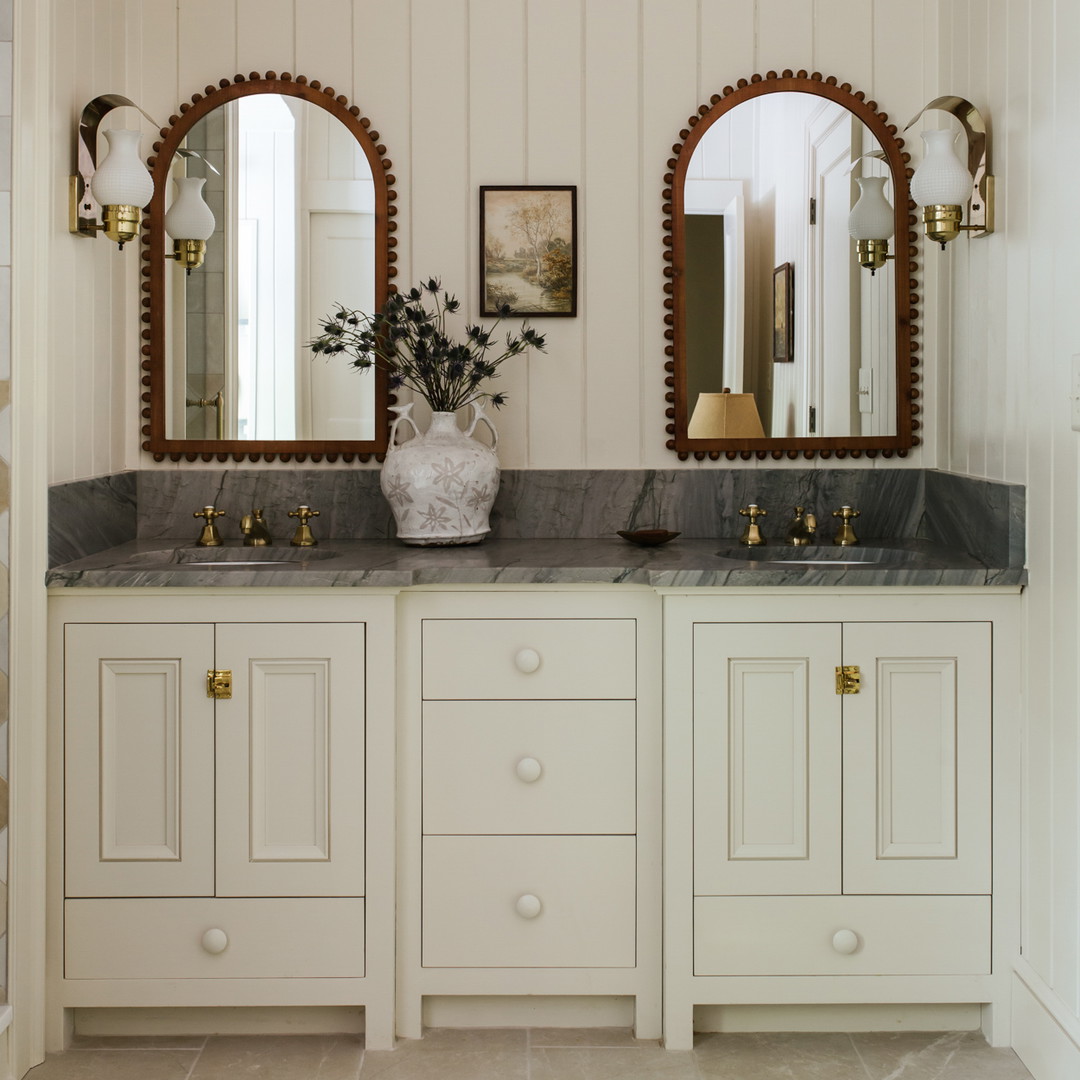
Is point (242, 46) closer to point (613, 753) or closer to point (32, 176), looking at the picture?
point (32, 176)

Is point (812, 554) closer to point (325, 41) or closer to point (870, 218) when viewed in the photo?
point (870, 218)

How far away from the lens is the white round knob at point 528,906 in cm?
214

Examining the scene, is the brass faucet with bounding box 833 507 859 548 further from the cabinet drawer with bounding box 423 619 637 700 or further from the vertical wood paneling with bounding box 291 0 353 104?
the vertical wood paneling with bounding box 291 0 353 104

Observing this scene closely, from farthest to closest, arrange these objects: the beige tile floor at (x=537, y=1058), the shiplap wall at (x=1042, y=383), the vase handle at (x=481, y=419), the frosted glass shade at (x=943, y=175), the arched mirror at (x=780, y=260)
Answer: the arched mirror at (x=780, y=260) → the vase handle at (x=481, y=419) → the frosted glass shade at (x=943, y=175) → the beige tile floor at (x=537, y=1058) → the shiplap wall at (x=1042, y=383)

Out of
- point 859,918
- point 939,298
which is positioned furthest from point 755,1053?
point 939,298

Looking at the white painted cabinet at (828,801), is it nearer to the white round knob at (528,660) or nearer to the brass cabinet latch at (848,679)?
the brass cabinet latch at (848,679)

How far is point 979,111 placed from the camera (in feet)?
7.45

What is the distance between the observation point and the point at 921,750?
6.92 ft

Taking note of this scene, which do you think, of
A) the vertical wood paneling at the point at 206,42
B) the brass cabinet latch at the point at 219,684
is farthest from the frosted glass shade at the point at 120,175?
the brass cabinet latch at the point at 219,684

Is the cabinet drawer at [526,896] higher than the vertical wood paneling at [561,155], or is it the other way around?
the vertical wood paneling at [561,155]

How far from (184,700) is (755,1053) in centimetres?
120

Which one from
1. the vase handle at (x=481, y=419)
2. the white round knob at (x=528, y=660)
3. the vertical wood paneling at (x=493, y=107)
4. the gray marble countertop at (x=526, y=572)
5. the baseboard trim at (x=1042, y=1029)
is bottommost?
the baseboard trim at (x=1042, y=1029)

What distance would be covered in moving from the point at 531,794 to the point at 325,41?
168 centimetres

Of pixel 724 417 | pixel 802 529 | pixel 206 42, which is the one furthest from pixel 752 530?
pixel 206 42
